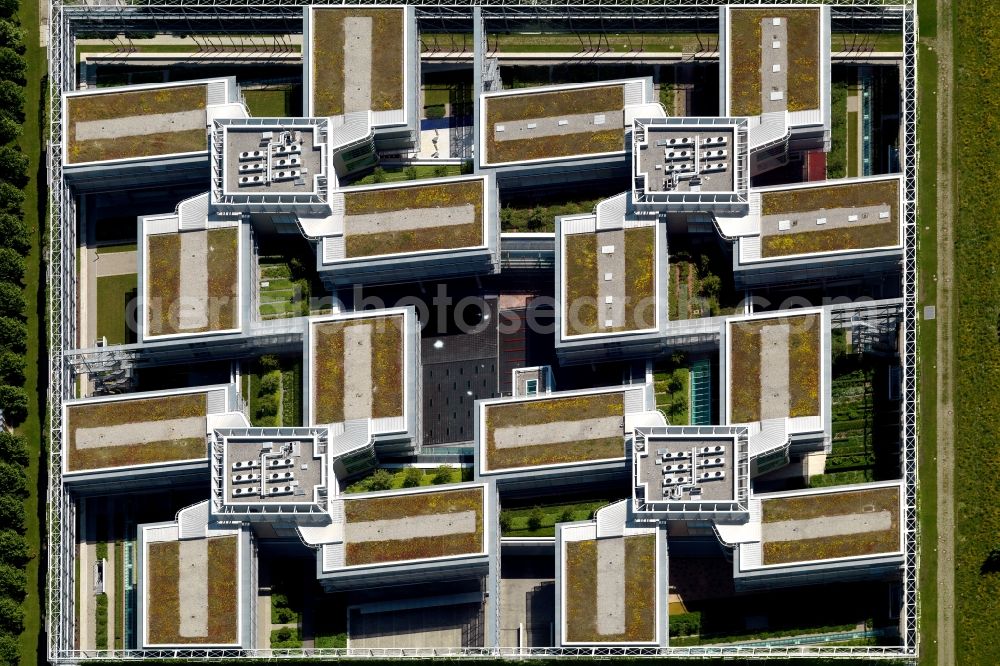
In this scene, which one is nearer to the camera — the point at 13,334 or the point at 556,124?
the point at 556,124

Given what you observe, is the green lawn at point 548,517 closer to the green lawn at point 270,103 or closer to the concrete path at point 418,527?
the concrete path at point 418,527

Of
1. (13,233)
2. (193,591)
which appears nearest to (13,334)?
(13,233)

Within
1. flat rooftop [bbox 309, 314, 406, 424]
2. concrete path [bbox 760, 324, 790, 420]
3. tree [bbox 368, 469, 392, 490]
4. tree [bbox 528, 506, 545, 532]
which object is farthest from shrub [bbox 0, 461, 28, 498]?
concrete path [bbox 760, 324, 790, 420]

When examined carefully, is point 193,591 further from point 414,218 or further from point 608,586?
A: point 414,218

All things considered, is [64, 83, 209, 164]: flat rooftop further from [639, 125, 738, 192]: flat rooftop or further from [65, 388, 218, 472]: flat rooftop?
[639, 125, 738, 192]: flat rooftop

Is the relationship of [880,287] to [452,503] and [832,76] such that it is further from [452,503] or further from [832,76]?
[452,503]

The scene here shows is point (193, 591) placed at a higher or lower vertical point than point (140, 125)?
lower
